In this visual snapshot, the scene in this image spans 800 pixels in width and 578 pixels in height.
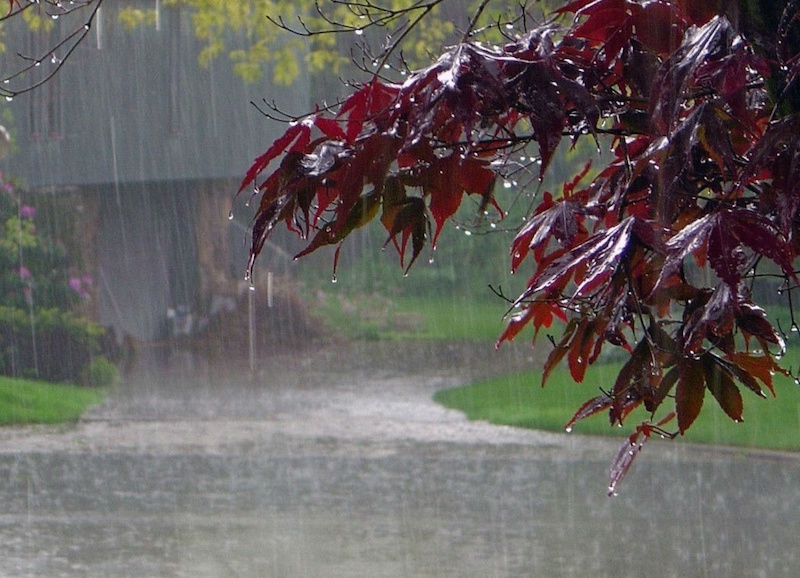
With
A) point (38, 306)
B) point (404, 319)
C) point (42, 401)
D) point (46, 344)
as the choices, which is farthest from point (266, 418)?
point (404, 319)

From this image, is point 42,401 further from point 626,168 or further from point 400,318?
point 626,168

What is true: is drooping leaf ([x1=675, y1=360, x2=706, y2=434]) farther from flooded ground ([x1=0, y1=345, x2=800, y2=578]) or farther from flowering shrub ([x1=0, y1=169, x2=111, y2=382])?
flowering shrub ([x1=0, y1=169, x2=111, y2=382])

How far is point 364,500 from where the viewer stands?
7.49 meters

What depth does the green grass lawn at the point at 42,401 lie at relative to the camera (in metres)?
11.2

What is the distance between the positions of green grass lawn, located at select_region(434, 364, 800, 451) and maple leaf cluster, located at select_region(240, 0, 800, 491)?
727cm

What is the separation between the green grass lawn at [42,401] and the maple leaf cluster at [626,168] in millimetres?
9926

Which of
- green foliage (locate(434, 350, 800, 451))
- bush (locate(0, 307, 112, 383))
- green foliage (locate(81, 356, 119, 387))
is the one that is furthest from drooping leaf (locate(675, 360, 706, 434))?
bush (locate(0, 307, 112, 383))

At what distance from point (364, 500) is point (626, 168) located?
19.2ft

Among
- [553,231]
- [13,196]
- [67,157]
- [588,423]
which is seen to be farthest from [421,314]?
[553,231]

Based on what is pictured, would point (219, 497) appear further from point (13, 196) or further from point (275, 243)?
point (275, 243)

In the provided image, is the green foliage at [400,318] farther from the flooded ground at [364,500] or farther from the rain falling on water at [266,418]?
the flooded ground at [364,500]

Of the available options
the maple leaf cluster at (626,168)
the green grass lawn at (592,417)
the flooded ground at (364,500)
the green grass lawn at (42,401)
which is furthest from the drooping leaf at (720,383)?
the green grass lawn at (42,401)

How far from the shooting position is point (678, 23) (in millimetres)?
1820

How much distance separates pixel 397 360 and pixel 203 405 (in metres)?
5.26
